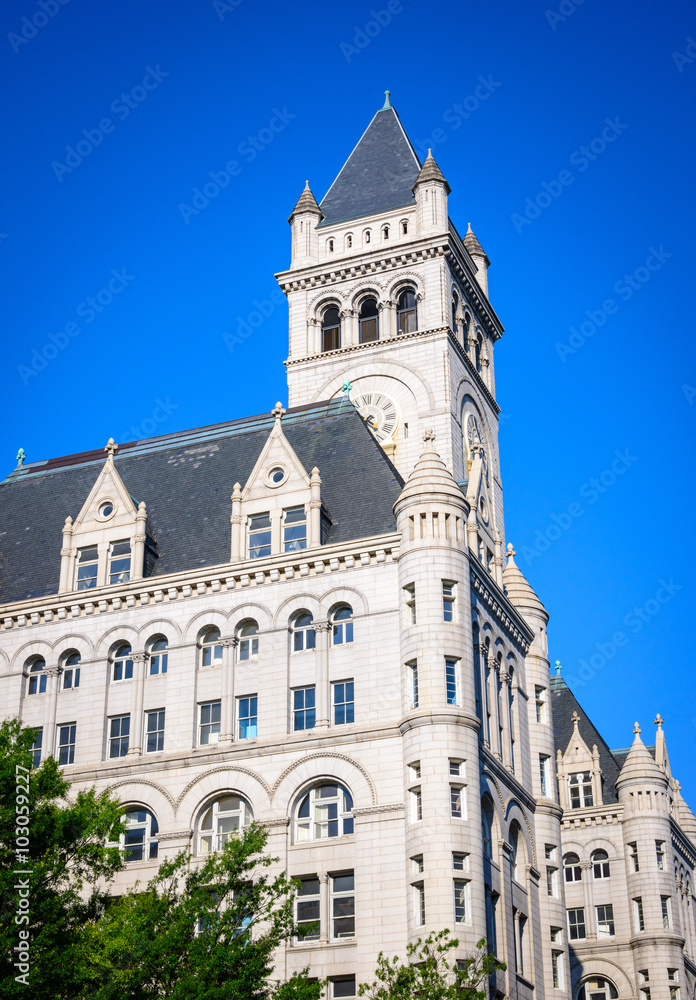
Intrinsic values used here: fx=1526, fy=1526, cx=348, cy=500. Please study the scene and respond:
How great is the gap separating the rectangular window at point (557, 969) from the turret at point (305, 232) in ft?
143

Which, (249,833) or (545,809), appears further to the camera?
(545,809)

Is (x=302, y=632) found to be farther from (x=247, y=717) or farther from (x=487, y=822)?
(x=487, y=822)

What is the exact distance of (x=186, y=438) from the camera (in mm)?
71562

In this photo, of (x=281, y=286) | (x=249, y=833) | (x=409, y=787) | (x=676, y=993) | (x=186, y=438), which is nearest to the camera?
(x=249, y=833)

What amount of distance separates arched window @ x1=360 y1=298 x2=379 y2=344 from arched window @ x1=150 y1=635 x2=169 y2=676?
2964cm

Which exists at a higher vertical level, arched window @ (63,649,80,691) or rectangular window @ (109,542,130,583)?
rectangular window @ (109,542,130,583)

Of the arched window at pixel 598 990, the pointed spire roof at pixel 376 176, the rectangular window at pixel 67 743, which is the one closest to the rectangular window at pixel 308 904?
the rectangular window at pixel 67 743

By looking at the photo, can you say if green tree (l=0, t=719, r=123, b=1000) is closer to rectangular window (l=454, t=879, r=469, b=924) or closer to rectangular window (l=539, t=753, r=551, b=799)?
rectangular window (l=454, t=879, r=469, b=924)

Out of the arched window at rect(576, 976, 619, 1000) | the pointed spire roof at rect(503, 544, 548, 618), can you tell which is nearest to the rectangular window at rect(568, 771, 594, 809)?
the arched window at rect(576, 976, 619, 1000)

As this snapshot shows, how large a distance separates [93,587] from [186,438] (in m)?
10.5

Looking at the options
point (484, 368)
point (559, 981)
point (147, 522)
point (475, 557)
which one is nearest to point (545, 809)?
point (559, 981)

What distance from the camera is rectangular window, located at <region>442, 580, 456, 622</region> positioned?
57469mm

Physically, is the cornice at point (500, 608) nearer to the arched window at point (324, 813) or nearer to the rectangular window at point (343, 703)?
the rectangular window at point (343, 703)

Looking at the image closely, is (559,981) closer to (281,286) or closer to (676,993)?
(676,993)
